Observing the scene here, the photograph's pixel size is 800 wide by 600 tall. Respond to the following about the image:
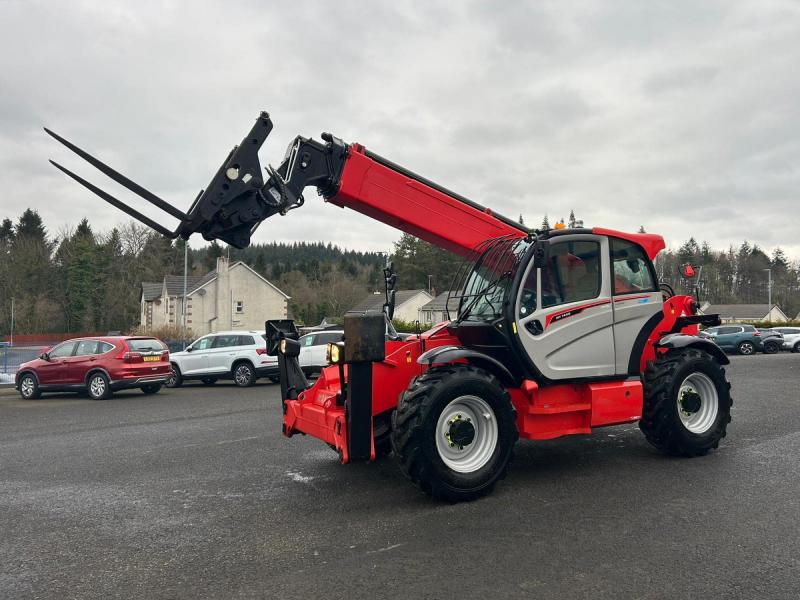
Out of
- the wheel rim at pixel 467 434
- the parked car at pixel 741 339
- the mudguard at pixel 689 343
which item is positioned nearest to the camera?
the wheel rim at pixel 467 434

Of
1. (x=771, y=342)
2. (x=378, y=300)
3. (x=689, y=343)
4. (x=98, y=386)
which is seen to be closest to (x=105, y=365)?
(x=98, y=386)

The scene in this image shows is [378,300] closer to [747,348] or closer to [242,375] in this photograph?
[747,348]

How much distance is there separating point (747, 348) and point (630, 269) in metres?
31.2

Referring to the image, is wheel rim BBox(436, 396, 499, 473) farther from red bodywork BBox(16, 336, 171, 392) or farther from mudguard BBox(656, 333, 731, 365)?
red bodywork BBox(16, 336, 171, 392)

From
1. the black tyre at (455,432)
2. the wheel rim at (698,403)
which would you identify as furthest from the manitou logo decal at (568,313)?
the wheel rim at (698,403)

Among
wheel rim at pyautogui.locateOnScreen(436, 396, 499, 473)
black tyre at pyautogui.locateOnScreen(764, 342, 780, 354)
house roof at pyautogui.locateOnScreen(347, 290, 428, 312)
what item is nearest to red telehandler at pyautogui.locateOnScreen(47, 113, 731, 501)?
wheel rim at pyautogui.locateOnScreen(436, 396, 499, 473)

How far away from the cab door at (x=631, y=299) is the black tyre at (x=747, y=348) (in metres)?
→ 30.7

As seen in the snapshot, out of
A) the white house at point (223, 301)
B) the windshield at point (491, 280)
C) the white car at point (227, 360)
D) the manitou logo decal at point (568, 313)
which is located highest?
the white house at point (223, 301)

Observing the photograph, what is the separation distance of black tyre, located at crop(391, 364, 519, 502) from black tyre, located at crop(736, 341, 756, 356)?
107 ft

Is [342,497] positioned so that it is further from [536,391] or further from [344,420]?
[536,391]

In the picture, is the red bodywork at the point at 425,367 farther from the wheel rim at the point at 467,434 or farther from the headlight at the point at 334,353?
the wheel rim at the point at 467,434

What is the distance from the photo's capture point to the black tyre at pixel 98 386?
625 inches

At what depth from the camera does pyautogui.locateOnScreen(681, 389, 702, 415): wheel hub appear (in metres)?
7.27

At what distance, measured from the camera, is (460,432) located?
19.2ft
